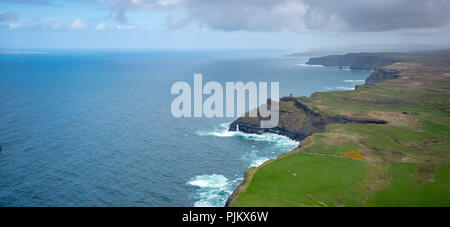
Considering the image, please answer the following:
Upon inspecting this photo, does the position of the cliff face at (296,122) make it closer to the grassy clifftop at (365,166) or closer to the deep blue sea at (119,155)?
the grassy clifftop at (365,166)

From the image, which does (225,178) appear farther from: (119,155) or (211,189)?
(119,155)

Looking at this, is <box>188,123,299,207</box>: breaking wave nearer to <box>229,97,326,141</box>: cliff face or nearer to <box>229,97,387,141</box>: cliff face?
<box>229,97,326,141</box>: cliff face

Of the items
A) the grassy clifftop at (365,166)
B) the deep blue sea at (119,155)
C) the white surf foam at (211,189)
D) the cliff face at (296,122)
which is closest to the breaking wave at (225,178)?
the white surf foam at (211,189)

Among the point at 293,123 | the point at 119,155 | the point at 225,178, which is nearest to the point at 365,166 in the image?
the point at 225,178
